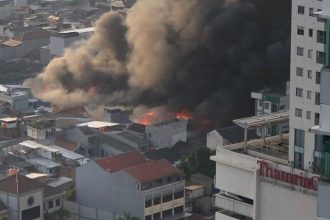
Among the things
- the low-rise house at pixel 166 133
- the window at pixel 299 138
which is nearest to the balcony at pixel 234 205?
the window at pixel 299 138

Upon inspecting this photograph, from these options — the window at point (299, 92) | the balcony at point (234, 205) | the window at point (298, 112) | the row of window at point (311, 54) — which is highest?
the row of window at point (311, 54)

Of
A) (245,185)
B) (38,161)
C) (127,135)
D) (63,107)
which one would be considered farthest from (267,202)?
(63,107)

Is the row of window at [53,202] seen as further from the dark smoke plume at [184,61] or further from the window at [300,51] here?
the dark smoke plume at [184,61]

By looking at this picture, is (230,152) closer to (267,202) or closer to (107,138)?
(267,202)

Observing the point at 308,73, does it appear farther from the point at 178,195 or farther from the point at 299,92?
the point at 178,195

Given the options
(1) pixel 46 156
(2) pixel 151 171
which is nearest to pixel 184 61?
(1) pixel 46 156
